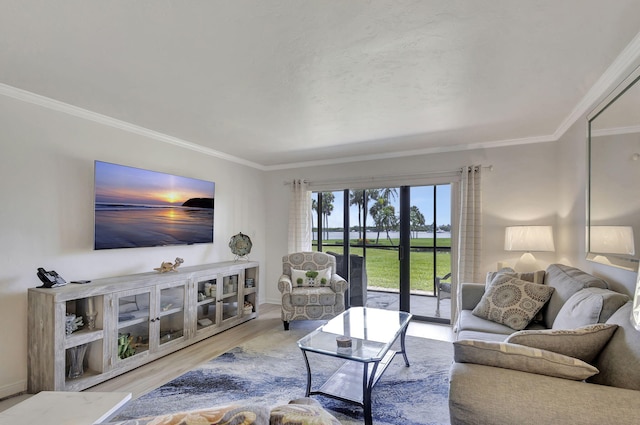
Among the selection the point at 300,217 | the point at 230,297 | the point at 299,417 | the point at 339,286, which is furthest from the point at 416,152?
the point at 299,417

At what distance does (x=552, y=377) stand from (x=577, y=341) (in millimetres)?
295

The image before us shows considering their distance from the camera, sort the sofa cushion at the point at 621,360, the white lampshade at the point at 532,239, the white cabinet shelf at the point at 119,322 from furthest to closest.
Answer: the white lampshade at the point at 532,239, the white cabinet shelf at the point at 119,322, the sofa cushion at the point at 621,360

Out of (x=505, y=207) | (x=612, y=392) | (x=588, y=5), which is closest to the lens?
(x=612, y=392)

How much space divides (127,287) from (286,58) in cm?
238

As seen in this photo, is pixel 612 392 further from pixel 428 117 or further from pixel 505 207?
pixel 505 207

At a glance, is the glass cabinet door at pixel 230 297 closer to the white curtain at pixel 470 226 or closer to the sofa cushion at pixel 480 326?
the sofa cushion at pixel 480 326

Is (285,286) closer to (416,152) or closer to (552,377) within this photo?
(416,152)

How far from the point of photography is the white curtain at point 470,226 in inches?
148

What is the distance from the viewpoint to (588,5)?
145cm

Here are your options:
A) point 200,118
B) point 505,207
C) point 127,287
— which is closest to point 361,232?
point 505,207

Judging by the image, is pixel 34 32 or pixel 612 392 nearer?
pixel 612 392

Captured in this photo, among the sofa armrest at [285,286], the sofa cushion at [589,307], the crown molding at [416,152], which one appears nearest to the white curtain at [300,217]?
the crown molding at [416,152]

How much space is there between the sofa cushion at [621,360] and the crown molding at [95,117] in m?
4.03

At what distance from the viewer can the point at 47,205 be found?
260cm
